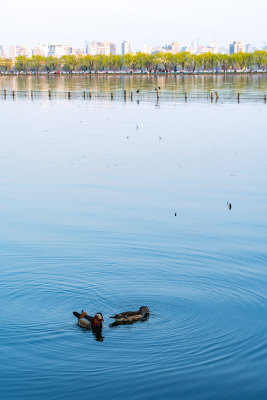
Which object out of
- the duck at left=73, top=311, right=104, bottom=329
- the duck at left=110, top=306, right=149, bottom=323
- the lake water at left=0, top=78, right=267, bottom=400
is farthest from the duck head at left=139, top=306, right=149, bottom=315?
the duck at left=73, top=311, right=104, bottom=329

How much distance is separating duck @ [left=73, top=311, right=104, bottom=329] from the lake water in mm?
207

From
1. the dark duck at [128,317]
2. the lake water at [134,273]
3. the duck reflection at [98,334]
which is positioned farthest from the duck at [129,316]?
the duck reflection at [98,334]

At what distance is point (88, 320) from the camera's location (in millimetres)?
13945

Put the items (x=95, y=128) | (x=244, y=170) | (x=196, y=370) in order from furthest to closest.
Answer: (x=95, y=128) → (x=244, y=170) → (x=196, y=370)

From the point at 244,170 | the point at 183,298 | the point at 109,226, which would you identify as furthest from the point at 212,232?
the point at 244,170

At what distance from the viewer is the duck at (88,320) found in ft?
45.1

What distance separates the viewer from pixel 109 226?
22516 millimetres

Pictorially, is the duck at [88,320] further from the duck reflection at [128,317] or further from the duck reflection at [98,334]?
the duck reflection at [128,317]

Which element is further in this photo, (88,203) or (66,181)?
(66,181)

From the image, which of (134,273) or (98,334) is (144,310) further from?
(134,273)

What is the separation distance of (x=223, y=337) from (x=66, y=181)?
18875mm

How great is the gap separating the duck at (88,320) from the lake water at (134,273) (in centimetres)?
21

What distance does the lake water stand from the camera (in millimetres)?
12398

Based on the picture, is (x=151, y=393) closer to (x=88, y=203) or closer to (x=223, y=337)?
(x=223, y=337)
